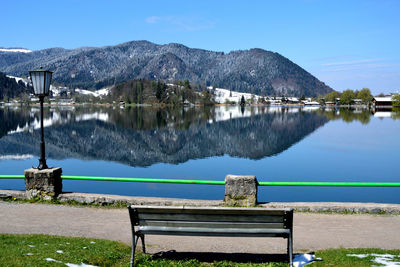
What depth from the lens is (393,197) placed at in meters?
25.7

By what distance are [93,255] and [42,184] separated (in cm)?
603

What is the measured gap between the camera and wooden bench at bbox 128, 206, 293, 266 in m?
6.57

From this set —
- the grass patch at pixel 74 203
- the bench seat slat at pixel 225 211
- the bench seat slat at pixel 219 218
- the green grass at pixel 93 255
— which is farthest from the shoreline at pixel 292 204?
the bench seat slat at pixel 225 211

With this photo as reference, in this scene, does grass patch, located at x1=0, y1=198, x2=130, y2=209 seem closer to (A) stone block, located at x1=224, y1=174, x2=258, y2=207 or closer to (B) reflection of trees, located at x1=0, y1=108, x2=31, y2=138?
(A) stone block, located at x1=224, y1=174, x2=258, y2=207

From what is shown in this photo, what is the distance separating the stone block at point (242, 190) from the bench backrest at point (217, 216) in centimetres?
449

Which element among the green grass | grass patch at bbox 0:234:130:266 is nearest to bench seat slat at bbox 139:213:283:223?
the green grass

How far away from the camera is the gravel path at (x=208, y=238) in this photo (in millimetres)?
8508

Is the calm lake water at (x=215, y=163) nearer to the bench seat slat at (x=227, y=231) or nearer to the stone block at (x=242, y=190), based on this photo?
the stone block at (x=242, y=190)

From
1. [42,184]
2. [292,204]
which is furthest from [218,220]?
[42,184]

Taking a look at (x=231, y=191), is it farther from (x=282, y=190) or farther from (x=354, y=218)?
(x=282, y=190)

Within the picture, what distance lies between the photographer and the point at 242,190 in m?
11.3

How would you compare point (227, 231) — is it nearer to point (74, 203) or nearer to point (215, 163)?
point (74, 203)

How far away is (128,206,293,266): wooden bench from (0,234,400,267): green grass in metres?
0.84

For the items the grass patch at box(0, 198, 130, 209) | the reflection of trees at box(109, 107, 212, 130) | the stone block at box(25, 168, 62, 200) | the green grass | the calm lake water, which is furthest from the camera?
the reflection of trees at box(109, 107, 212, 130)
